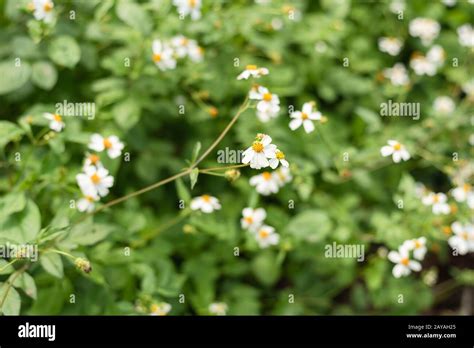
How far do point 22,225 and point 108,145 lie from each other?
0.52 meters

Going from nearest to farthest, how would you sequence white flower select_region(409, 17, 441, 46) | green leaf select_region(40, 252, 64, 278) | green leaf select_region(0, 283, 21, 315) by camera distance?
green leaf select_region(0, 283, 21, 315) < green leaf select_region(40, 252, 64, 278) < white flower select_region(409, 17, 441, 46)

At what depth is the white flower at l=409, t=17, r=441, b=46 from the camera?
149 inches

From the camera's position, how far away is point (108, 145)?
2.53 metres

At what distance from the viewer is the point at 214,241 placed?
3.16 m

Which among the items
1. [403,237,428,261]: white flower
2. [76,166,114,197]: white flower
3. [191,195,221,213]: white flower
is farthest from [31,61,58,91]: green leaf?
[403,237,428,261]: white flower

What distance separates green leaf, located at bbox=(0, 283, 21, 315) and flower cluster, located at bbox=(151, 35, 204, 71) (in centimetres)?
128

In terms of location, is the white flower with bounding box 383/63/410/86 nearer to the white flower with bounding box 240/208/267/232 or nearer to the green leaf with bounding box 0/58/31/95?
the white flower with bounding box 240/208/267/232

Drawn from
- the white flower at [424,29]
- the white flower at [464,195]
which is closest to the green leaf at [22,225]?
the white flower at [464,195]

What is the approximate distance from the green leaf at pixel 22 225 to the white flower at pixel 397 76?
2340 mm

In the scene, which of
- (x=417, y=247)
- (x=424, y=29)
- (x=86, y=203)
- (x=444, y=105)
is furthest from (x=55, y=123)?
(x=424, y=29)

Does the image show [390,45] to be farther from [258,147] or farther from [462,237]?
[258,147]
